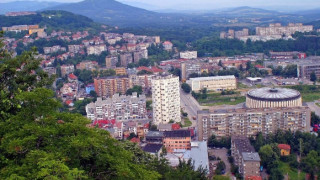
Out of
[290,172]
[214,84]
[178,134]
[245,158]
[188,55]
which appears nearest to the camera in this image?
[245,158]

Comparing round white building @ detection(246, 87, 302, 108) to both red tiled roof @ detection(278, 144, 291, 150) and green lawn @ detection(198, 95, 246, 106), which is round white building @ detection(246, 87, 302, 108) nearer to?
green lawn @ detection(198, 95, 246, 106)

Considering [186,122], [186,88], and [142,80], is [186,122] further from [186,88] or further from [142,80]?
[142,80]

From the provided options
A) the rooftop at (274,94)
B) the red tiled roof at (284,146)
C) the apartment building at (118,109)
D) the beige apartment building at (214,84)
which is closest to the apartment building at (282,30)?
the beige apartment building at (214,84)

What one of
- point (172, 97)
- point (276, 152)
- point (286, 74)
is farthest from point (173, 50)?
point (276, 152)

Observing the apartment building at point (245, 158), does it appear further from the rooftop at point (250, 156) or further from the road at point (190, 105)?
the road at point (190, 105)

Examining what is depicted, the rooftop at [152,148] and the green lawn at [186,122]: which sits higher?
the rooftop at [152,148]

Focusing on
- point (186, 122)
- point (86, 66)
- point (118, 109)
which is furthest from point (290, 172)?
point (86, 66)
